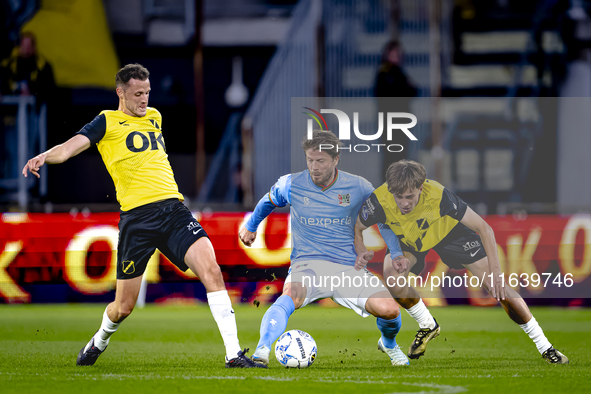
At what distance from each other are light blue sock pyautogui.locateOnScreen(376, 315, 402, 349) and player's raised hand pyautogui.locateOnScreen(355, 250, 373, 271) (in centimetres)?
48

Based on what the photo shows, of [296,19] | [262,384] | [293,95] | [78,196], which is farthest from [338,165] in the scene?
[78,196]

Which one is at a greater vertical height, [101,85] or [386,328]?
[101,85]

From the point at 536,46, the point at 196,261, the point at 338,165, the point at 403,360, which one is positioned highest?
the point at 536,46

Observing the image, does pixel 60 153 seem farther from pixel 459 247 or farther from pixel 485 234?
pixel 485 234

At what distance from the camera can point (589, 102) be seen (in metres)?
11.6

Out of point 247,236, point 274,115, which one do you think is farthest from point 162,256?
point 247,236

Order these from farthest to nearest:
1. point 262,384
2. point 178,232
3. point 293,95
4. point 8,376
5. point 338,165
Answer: point 293,95 < point 338,165 < point 178,232 < point 8,376 < point 262,384

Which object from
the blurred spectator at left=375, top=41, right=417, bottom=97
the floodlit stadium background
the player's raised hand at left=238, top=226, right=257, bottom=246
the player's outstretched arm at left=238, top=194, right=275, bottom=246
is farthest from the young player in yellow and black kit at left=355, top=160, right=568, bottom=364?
the blurred spectator at left=375, top=41, right=417, bottom=97

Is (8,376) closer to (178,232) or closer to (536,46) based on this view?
(178,232)

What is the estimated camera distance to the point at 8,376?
5617mm

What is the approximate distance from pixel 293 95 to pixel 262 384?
6517 millimetres

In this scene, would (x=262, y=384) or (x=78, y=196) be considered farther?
(x=78, y=196)

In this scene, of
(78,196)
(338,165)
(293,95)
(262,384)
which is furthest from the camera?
(78,196)

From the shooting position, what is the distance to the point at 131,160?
20.4 ft
